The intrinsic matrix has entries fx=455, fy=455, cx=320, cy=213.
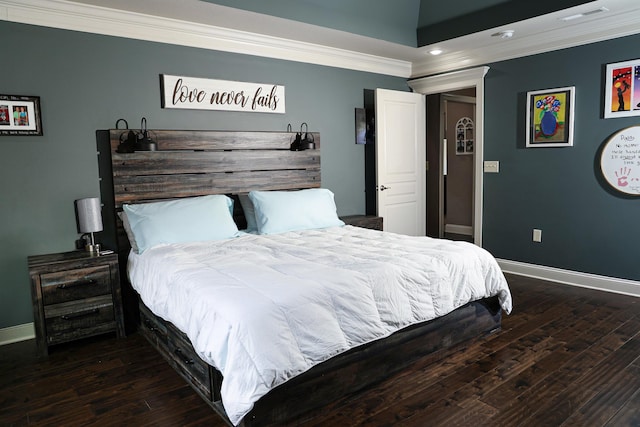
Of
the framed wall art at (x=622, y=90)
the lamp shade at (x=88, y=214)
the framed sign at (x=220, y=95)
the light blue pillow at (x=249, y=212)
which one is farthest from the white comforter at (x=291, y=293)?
the framed wall art at (x=622, y=90)

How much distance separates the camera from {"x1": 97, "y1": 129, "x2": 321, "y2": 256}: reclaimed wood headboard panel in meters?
3.68

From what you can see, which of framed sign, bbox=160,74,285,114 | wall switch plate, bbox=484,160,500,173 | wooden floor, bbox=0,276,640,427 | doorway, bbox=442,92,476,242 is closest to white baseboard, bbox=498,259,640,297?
wooden floor, bbox=0,276,640,427

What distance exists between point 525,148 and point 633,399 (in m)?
2.89

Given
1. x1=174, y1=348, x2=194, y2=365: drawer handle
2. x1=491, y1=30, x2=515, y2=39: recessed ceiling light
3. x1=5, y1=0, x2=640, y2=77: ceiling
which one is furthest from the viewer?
x1=491, y1=30, x2=515, y2=39: recessed ceiling light

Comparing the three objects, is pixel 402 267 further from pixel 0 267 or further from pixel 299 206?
pixel 0 267

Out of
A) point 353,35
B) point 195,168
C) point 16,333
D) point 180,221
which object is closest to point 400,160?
point 353,35

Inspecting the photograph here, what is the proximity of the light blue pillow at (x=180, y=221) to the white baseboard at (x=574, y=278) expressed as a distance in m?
3.03

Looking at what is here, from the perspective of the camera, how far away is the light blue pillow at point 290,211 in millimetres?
3992

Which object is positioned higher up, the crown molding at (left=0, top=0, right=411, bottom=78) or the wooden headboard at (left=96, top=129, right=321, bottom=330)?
the crown molding at (left=0, top=0, right=411, bottom=78)

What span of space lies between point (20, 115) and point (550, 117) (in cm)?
459

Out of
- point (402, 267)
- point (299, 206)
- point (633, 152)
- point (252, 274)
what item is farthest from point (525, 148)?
point (252, 274)

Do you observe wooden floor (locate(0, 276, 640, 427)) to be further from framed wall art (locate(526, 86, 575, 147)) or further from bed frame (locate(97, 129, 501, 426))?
framed wall art (locate(526, 86, 575, 147))

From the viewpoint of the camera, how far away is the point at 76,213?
11.3 feet

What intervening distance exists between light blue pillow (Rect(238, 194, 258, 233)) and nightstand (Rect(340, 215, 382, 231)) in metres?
1.11
